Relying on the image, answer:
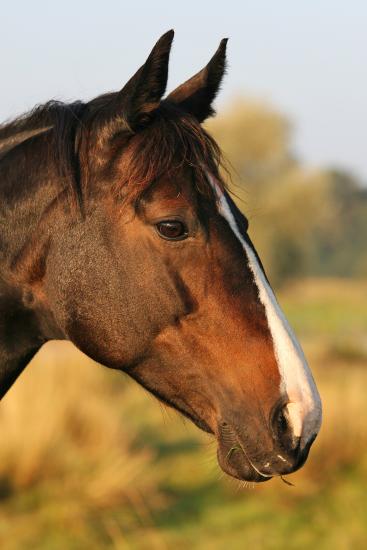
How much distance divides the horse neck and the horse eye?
419 millimetres

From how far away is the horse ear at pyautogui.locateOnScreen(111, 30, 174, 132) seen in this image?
2.36 meters

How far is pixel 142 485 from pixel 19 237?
446 cm

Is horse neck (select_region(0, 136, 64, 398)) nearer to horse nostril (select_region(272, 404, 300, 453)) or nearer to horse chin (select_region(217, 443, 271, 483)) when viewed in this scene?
Answer: horse chin (select_region(217, 443, 271, 483))

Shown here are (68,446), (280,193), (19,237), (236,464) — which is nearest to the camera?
(236,464)

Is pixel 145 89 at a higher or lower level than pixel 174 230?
higher

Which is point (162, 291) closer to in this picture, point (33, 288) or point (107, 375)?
point (33, 288)

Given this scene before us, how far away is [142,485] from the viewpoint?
6672 millimetres

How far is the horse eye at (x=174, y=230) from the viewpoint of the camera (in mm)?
2477

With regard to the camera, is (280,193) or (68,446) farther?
(280,193)

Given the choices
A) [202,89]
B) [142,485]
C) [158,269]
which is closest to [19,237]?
[158,269]

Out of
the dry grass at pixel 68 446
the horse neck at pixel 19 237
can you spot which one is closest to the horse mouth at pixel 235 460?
the horse neck at pixel 19 237

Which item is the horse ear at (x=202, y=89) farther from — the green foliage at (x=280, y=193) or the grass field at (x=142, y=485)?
the green foliage at (x=280, y=193)

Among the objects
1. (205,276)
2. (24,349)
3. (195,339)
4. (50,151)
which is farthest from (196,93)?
(24,349)

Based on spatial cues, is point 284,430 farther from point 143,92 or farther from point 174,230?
point 143,92
